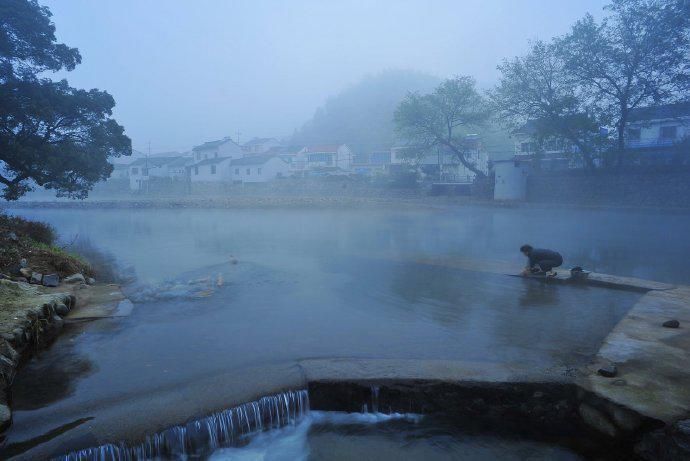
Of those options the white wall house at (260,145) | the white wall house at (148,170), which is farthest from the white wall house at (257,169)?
the white wall house at (260,145)

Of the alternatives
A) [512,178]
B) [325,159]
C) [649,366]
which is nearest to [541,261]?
[649,366]

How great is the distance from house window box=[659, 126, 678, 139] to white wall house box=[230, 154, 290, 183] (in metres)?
42.0

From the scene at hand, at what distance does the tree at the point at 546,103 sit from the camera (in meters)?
30.9

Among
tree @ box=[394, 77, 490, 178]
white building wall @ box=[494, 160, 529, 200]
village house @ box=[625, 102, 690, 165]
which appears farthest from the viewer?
tree @ box=[394, 77, 490, 178]

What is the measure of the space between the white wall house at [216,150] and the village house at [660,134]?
5214 cm

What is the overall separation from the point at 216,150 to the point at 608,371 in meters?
66.8

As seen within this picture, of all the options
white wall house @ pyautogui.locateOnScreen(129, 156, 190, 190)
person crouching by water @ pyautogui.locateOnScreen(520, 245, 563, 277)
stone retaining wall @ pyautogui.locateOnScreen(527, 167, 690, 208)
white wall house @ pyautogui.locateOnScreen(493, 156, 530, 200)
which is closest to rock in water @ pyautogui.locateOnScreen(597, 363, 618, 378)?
person crouching by water @ pyautogui.locateOnScreen(520, 245, 563, 277)

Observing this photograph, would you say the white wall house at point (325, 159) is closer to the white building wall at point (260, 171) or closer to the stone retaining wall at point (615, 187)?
the white building wall at point (260, 171)

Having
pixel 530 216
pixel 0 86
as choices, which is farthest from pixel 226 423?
pixel 530 216

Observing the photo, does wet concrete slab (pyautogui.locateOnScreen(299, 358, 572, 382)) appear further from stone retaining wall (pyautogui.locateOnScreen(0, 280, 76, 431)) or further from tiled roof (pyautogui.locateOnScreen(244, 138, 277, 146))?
tiled roof (pyautogui.locateOnScreen(244, 138, 277, 146))

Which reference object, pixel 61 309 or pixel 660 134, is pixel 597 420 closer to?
pixel 61 309

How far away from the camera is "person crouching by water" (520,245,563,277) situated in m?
11.0

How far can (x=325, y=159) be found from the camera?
212 ft

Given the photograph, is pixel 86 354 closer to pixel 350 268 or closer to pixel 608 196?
pixel 350 268
